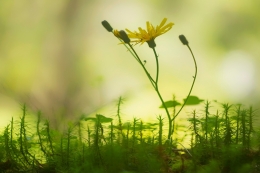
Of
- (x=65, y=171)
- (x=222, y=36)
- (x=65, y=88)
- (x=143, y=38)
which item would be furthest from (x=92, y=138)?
(x=222, y=36)

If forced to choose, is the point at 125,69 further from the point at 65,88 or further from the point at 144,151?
the point at 144,151

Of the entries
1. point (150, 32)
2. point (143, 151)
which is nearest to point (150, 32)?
point (150, 32)

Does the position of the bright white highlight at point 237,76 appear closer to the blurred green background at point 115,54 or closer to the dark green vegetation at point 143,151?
the blurred green background at point 115,54

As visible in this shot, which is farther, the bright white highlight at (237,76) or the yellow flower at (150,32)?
the bright white highlight at (237,76)

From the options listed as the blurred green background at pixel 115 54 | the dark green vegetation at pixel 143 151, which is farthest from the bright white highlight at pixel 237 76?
the dark green vegetation at pixel 143 151

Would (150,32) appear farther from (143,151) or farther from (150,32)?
(143,151)

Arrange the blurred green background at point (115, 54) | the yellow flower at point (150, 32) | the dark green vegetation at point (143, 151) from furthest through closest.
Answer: the blurred green background at point (115, 54), the yellow flower at point (150, 32), the dark green vegetation at point (143, 151)
